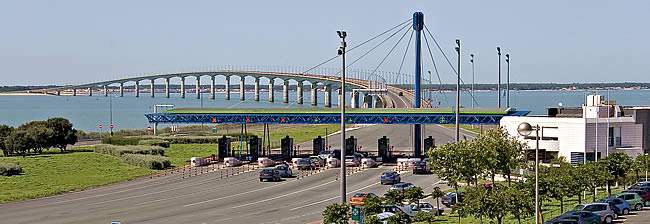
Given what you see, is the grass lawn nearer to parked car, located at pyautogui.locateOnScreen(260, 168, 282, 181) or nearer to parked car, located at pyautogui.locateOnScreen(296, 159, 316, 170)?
parked car, located at pyautogui.locateOnScreen(260, 168, 282, 181)

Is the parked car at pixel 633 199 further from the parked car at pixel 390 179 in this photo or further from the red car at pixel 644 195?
the parked car at pixel 390 179

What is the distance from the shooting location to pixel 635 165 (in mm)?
49375

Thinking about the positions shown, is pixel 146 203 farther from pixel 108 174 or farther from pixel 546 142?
pixel 546 142

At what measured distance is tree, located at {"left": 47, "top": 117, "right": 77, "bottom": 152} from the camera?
87375mm

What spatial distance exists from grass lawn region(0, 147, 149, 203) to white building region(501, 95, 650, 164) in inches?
1279

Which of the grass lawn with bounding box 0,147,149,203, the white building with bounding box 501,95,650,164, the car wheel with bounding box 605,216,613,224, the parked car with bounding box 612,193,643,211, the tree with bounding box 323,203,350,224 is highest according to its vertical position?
the white building with bounding box 501,95,650,164

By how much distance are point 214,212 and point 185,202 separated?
216 inches

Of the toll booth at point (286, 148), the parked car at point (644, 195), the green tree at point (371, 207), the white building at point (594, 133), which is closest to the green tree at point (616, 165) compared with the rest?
the parked car at point (644, 195)

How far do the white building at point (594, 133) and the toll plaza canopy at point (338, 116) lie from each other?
15.9 meters

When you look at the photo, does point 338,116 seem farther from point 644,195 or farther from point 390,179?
point 644,195

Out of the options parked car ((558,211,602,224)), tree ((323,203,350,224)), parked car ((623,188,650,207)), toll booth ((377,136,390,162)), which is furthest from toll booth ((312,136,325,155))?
tree ((323,203,350,224))

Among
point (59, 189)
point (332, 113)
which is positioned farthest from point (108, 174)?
point (332, 113)

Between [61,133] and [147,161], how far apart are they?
17923mm

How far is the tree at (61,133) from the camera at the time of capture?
8738cm
